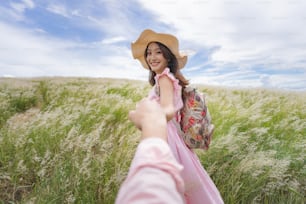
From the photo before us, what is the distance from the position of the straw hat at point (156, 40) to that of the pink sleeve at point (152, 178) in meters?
1.89

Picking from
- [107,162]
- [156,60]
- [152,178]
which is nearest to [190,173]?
[156,60]

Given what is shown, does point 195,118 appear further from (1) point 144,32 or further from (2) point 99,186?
(2) point 99,186

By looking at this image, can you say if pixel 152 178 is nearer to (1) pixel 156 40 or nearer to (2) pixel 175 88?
(2) pixel 175 88

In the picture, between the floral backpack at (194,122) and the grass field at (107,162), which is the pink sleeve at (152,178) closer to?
the floral backpack at (194,122)

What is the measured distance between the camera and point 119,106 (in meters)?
5.33

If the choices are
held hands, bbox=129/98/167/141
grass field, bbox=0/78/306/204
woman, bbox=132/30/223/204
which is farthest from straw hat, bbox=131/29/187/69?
held hands, bbox=129/98/167/141

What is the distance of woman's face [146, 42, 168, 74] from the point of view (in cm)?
252

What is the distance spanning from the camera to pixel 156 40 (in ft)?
8.39

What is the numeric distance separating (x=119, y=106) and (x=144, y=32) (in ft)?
9.48

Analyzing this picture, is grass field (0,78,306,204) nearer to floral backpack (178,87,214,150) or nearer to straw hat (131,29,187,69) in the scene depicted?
floral backpack (178,87,214,150)

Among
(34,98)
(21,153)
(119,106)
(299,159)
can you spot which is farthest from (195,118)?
(34,98)

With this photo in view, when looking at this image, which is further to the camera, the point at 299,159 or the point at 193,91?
the point at 299,159

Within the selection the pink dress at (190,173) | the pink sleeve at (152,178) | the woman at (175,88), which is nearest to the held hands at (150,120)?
the pink sleeve at (152,178)

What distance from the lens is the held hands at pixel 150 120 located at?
0.74 meters
